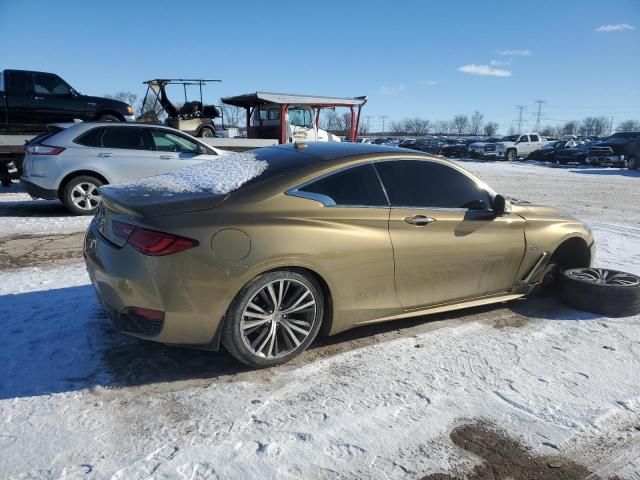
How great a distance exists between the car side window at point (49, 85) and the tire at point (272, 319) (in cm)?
1108

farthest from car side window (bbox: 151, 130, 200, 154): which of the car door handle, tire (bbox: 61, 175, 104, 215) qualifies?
the car door handle

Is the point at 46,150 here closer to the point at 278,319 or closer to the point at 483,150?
the point at 278,319

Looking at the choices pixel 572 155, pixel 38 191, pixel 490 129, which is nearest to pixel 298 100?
pixel 38 191

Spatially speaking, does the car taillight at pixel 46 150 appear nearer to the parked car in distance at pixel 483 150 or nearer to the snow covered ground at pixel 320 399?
the snow covered ground at pixel 320 399

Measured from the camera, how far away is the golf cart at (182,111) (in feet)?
53.6

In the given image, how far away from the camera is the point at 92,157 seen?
8.74 m

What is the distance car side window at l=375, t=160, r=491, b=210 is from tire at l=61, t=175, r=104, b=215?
21.1 feet

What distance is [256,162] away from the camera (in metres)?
4.04

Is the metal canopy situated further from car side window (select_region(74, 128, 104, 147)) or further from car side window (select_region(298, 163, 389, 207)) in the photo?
car side window (select_region(298, 163, 389, 207))

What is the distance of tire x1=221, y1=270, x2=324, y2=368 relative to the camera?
10.7 ft

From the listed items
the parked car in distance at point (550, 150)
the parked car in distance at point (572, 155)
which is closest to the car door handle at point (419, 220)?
the parked car in distance at point (572, 155)

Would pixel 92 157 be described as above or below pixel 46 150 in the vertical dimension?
below

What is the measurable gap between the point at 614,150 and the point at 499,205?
94.3ft

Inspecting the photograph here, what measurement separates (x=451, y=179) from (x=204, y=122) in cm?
1375
